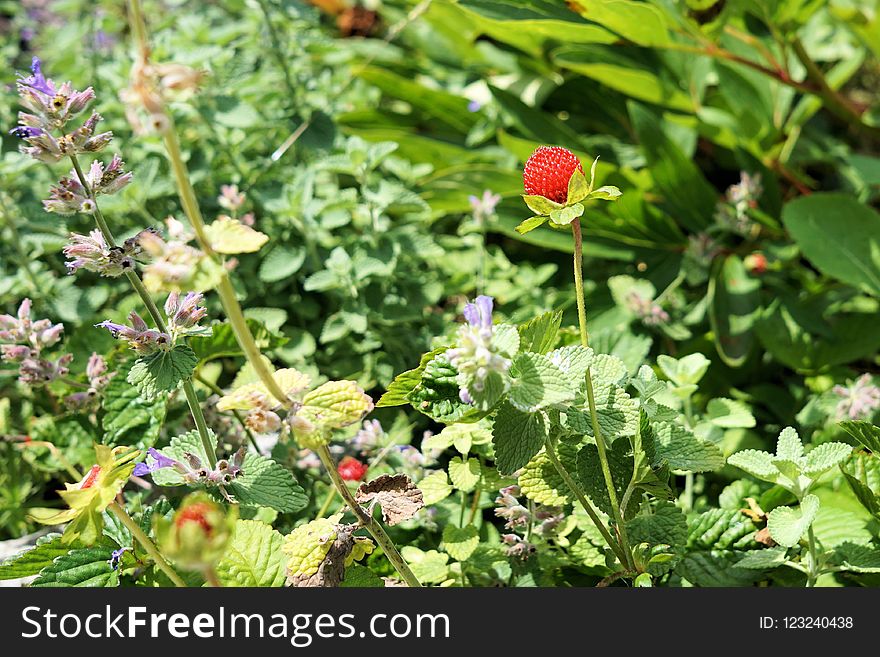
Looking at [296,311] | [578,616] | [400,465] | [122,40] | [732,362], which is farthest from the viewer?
[122,40]

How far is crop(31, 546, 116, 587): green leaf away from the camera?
89 cm

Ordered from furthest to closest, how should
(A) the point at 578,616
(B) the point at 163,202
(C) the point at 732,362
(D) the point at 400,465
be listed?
(B) the point at 163,202 < (C) the point at 732,362 < (D) the point at 400,465 < (A) the point at 578,616

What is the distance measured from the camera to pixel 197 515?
0.63 meters

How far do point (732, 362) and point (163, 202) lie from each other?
3.74 feet

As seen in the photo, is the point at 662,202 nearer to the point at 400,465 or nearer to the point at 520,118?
the point at 520,118

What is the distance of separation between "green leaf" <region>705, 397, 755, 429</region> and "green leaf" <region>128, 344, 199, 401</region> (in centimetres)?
67

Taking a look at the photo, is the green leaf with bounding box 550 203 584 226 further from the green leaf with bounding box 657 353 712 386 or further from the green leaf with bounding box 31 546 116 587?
the green leaf with bounding box 31 546 116 587

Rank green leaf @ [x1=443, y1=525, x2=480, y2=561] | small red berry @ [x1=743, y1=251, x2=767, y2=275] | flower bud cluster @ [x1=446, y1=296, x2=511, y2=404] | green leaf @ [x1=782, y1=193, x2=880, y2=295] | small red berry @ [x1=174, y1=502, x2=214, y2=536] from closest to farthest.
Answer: small red berry @ [x1=174, y1=502, x2=214, y2=536] < flower bud cluster @ [x1=446, y1=296, x2=511, y2=404] < green leaf @ [x1=443, y1=525, x2=480, y2=561] < green leaf @ [x1=782, y1=193, x2=880, y2=295] < small red berry @ [x1=743, y1=251, x2=767, y2=275]

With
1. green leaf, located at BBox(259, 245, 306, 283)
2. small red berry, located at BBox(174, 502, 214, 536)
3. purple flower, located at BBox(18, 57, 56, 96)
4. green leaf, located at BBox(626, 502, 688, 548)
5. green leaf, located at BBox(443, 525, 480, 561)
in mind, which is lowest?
→ green leaf, located at BBox(443, 525, 480, 561)

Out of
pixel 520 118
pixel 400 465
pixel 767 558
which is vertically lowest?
pixel 400 465

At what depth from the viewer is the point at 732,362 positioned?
4.58 ft

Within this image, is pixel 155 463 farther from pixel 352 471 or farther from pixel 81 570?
pixel 352 471

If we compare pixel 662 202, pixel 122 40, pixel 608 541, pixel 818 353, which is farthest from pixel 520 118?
pixel 122 40

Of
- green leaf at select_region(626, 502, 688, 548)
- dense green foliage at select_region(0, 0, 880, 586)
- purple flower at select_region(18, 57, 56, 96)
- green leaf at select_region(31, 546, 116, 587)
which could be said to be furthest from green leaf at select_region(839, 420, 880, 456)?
purple flower at select_region(18, 57, 56, 96)
